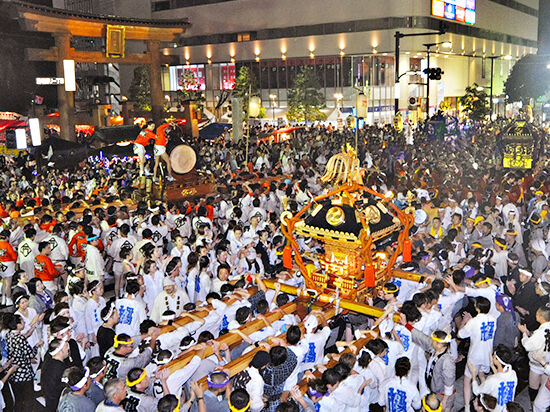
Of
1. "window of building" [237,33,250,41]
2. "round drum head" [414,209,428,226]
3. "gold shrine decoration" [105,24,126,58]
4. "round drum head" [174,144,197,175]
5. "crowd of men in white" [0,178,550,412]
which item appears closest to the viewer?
"crowd of men in white" [0,178,550,412]

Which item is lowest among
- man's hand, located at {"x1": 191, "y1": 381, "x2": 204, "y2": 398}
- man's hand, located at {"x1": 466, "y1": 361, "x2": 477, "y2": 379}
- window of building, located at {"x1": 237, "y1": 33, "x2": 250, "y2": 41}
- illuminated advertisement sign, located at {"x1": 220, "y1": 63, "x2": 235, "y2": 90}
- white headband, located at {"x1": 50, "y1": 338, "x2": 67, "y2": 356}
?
man's hand, located at {"x1": 466, "y1": 361, "x2": 477, "y2": 379}

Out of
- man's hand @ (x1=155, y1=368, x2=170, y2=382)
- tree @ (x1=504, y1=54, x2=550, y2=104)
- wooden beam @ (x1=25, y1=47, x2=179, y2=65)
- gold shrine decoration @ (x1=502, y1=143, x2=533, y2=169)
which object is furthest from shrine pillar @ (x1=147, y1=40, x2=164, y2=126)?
tree @ (x1=504, y1=54, x2=550, y2=104)

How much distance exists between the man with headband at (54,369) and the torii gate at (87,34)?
20110 millimetres

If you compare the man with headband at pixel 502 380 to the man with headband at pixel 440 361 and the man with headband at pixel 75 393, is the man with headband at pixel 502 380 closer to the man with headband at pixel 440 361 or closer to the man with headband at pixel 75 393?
the man with headband at pixel 440 361

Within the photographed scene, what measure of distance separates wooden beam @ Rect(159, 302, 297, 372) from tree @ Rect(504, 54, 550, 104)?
37.2 m

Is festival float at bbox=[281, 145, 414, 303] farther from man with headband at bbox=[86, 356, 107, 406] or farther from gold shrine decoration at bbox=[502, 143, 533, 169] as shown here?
gold shrine decoration at bbox=[502, 143, 533, 169]

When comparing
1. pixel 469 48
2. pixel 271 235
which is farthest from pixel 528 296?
pixel 469 48

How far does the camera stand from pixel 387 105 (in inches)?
1870

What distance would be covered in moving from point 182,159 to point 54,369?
1062 cm

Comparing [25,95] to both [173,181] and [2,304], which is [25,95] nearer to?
[173,181]

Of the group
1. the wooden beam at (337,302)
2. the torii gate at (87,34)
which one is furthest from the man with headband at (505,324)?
the torii gate at (87,34)

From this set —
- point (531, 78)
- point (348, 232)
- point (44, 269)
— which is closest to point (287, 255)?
point (348, 232)

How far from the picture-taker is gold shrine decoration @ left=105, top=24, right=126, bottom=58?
2591 cm

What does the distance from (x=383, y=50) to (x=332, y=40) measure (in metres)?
4.33
